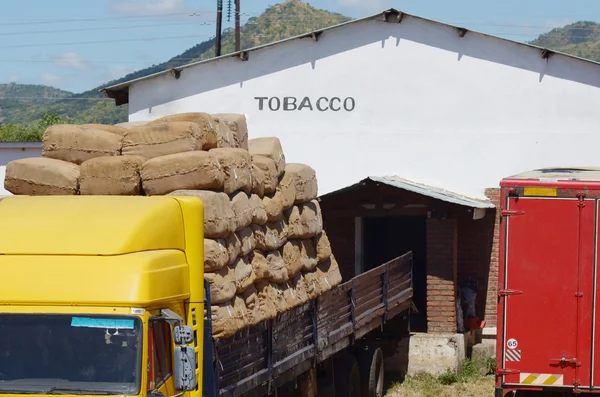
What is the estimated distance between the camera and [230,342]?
8898 mm

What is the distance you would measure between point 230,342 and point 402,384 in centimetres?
933

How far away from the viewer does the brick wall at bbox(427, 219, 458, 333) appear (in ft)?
61.2

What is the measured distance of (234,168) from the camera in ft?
30.3

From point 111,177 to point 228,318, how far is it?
1.55m

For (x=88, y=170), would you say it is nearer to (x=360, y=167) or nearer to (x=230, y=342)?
(x=230, y=342)

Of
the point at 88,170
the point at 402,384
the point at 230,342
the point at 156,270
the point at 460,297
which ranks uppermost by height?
the point at 88,170

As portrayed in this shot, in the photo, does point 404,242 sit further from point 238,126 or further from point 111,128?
point 111,128

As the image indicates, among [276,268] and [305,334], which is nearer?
Result: [276,268]

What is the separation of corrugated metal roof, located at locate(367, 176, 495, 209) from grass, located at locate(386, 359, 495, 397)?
9.56 feet

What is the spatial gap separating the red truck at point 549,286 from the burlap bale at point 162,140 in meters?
3.66

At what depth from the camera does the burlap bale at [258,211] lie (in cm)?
975

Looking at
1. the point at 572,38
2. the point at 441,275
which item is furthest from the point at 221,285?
the point at 572,38

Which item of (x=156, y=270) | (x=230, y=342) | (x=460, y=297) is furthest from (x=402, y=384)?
(x=156, y=270)

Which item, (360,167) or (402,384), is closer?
(402,384)
